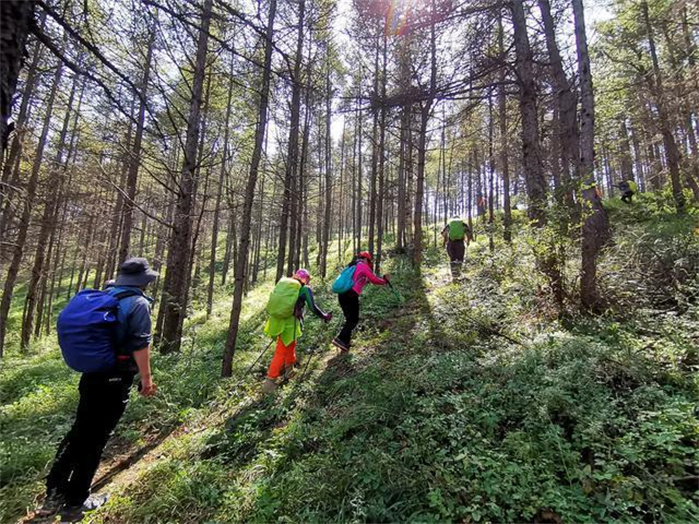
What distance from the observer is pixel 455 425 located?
10.5ft

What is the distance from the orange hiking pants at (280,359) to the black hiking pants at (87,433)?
2564mm

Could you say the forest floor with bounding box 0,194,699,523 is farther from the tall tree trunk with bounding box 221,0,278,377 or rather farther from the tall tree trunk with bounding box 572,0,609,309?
the tall tree trunk with bounding box 221,0,278,377

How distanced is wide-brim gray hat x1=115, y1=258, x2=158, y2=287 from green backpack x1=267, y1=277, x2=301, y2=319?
7.83 ft

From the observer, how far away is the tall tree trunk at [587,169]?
4.71 m

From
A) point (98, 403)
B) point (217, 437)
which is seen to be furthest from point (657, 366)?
point (98, 403)

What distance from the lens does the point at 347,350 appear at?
20.4 ft

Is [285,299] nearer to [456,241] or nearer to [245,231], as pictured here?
[245,231]

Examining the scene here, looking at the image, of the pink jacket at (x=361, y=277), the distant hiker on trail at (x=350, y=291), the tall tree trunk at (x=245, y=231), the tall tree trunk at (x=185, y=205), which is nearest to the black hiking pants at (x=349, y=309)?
the distant hiker on trail at (x=350, y=291)

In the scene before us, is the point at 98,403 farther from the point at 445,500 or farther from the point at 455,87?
the point at 455,87

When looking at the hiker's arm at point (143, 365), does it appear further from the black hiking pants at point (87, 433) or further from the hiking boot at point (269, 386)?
the hiking boot at point (269, 386)

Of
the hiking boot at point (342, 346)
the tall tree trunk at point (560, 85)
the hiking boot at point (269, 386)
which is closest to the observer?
the hiking boot at point (269, 386)

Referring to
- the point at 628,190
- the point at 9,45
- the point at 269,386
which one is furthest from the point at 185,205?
the point at 628,190

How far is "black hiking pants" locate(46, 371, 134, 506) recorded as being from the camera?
298 cm

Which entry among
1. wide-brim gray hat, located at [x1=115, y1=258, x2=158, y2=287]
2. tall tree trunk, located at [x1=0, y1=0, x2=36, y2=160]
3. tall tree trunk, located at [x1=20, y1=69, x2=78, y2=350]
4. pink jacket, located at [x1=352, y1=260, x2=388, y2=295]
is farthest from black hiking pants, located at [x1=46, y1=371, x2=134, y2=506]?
tall tree trunk, located at [x1=20, y1=69, x2=78, y2=350]
